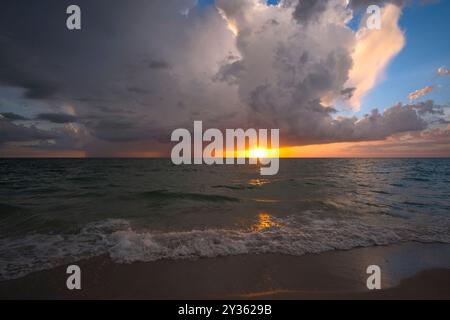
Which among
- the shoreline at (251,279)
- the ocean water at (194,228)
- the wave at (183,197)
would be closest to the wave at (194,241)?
the ocean water at (194,228)

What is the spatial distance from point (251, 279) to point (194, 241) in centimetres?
298

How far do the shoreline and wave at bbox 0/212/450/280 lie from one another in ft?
1.42

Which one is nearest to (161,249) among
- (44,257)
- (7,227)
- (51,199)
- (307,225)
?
(44,257)

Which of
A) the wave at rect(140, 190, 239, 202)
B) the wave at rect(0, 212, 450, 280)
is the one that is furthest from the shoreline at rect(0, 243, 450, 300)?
the wave at rect(140, 190, 239, 202)

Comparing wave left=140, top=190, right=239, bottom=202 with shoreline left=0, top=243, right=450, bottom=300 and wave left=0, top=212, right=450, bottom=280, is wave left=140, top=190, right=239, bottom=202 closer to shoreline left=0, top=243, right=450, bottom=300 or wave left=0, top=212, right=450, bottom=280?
wave left=0, top=212, right=450, bottom=280

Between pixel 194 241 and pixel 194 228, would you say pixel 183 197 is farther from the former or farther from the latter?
pixel 194 241

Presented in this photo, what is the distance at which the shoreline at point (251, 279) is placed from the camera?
4871 millimetres

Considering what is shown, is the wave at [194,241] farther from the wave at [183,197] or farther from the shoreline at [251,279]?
the wave at [183,197]

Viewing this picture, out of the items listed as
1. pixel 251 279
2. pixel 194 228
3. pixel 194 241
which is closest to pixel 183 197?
pixel 194 228

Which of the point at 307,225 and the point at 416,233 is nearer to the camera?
the point at 416,233

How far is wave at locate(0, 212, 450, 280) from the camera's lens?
6.71 m
